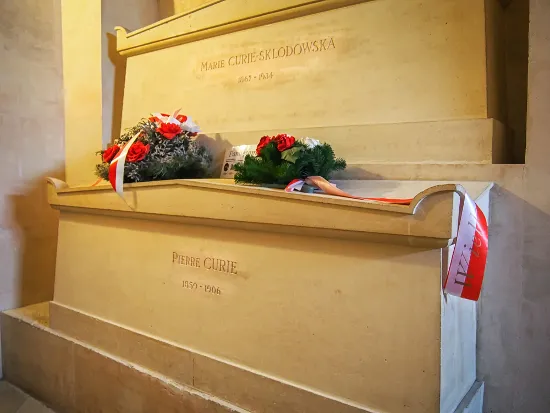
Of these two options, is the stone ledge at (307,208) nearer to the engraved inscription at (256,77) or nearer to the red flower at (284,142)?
the red flower at (284,142)

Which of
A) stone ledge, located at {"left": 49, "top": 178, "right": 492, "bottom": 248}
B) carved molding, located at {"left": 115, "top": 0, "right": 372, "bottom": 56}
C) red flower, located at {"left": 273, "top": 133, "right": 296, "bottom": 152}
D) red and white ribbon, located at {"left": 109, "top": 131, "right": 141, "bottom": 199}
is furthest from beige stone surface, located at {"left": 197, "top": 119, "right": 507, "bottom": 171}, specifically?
red and white ribbon, located at {"left": 109, "top": 131, "right": 141, "bottom": 199}

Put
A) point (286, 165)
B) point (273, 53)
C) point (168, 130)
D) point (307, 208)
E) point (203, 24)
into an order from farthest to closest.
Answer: point (203, 24) → point (273, 53) → point (168, 130) → point (286, 165) → point (307, 208)

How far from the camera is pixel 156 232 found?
194 cm

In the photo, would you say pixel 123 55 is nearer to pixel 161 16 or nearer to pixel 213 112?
pixel 161 16

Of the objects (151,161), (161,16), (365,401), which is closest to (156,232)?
(151,161)

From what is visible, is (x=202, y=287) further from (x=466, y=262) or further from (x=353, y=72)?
(x=353, y=72)

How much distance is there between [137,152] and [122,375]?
99 cm

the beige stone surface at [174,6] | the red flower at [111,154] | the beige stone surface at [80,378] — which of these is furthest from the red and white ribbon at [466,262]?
the beige stone surface at [174,6]

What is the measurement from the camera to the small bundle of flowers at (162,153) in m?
2.00

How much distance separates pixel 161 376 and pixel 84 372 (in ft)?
1.75

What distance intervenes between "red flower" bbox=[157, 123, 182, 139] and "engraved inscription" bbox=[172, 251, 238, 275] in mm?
553

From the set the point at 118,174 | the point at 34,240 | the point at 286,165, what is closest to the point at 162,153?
the point at 118,174

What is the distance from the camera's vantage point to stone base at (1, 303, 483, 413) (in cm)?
157

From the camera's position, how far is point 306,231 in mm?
1456
